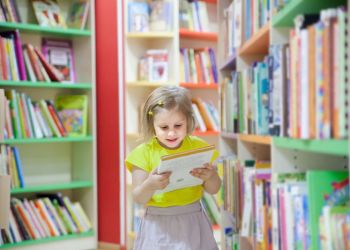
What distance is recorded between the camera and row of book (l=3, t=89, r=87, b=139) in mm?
3627

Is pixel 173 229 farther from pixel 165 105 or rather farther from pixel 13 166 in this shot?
pixel 13 166

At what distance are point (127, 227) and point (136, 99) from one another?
96 centimetres

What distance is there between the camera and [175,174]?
1.92m

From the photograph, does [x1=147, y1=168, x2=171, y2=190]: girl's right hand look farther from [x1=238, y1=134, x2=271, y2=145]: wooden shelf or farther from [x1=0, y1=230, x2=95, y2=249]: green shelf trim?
[x1=0, y1=230, x2=95, y2=249]: green shelf trim

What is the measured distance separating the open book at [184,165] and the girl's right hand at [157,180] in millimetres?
22

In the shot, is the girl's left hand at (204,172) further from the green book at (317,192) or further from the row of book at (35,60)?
the row of book at (35,60)

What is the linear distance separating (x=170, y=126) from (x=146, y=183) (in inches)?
9.3

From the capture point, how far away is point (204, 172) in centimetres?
202

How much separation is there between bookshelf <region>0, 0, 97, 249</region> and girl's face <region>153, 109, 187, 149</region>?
194 cm

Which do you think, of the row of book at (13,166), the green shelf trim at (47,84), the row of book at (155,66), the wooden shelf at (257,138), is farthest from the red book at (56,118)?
the wooden shelf at (257,138)

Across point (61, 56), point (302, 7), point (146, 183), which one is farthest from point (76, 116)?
point (302, 7)

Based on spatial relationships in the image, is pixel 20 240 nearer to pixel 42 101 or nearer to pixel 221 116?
pixel 42 101

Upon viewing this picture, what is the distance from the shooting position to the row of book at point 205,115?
4.04 m

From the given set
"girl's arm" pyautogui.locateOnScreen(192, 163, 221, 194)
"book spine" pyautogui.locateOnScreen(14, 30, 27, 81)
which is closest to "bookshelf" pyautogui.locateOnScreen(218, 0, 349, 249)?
"girl's arm" pyautogui.locateOnScreen(192, 163, 221, 194)
